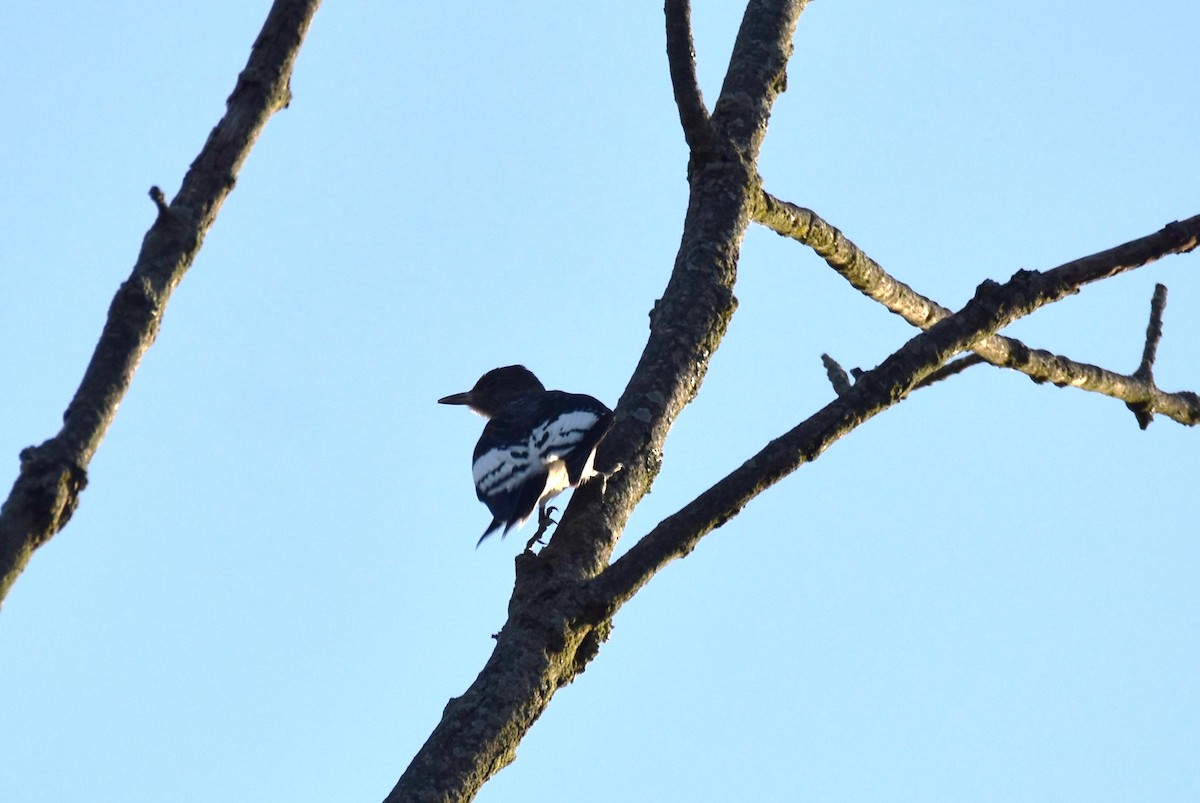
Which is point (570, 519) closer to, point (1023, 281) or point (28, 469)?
point (1023, 281)

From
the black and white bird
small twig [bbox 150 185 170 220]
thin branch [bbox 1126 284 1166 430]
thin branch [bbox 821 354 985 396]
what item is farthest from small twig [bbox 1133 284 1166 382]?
small twig [bbox 150 185 170 220]

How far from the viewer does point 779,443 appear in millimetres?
4090

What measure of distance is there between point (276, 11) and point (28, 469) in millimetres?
1123

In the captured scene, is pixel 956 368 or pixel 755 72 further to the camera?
pixel 755 72

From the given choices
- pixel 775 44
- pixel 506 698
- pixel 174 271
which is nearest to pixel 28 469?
pixel 174 271

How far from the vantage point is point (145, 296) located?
8.12 ft

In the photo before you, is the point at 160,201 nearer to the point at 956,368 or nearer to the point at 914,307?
the point at 956,368

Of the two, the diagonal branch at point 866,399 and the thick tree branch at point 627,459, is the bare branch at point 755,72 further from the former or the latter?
the diagonal branch at point 866,399

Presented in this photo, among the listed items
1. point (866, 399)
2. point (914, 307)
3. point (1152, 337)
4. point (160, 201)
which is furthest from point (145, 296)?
point (1152, 337)

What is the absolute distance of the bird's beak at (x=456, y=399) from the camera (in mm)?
9609

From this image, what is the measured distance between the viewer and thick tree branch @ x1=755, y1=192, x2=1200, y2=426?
18.5ft

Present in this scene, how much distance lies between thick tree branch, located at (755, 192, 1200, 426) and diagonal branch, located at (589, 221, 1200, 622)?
750mm

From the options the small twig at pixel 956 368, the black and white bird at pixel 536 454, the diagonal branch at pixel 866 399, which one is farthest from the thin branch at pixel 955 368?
the black and white bird at pixel 536 454

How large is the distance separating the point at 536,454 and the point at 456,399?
3406 millimetres
